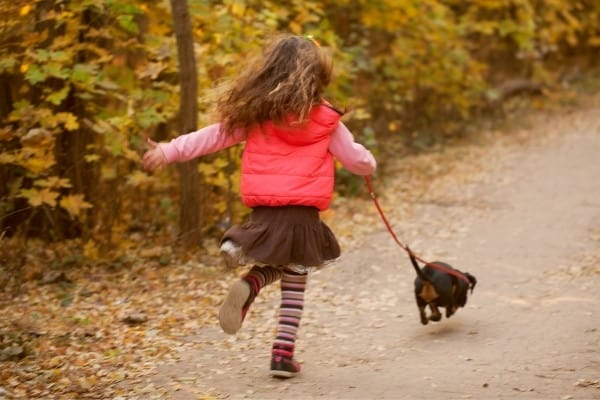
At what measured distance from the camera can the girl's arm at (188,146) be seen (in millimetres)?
4043

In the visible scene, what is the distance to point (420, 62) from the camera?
1115 centimetres

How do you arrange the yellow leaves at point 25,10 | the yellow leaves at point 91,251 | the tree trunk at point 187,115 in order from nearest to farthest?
1. the yellow leaves at point 25,10
2. the tree trunk at point 187,115
3. the yellow leaves at point 91,251

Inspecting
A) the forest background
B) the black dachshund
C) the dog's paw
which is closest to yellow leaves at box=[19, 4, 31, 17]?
the forest background

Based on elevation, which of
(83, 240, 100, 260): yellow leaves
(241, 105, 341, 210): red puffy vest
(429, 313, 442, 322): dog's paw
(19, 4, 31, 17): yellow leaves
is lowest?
(429, 313, 442, 322): dog's paw

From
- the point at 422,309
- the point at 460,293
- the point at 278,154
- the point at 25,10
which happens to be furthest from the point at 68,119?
the point at 460,293

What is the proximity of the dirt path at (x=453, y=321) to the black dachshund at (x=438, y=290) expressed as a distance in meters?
0.17

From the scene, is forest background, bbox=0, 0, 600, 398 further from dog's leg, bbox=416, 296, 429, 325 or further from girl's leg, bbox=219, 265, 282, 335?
dog's leg, bbox=416, 296, 429, 325

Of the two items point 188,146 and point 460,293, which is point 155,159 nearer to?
point 188,146

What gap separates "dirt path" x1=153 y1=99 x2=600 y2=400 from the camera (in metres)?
4.10

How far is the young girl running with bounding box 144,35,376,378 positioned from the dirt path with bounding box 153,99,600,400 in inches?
24.7

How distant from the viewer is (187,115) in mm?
6258

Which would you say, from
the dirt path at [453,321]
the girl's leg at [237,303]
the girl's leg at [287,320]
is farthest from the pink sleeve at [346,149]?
the dirt path at [453,321]

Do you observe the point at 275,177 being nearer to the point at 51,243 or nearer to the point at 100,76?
the point at 100,76

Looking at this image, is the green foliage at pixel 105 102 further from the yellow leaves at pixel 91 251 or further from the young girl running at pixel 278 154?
the young girl running at pixel 278 154
